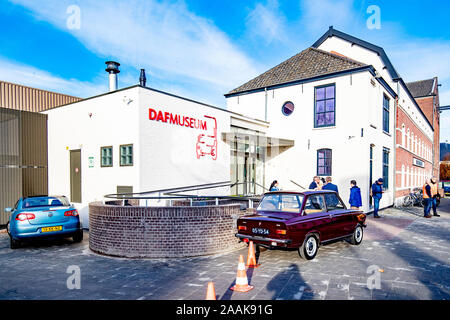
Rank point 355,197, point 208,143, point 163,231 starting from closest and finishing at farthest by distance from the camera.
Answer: point 163,231
point 355,197
point 208,143

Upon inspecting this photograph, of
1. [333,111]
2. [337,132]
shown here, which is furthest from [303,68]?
[337,132]

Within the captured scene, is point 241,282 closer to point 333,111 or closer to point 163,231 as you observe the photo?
point 163,231

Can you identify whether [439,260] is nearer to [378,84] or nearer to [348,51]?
[378,84]

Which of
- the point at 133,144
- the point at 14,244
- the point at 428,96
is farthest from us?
the point at 428,96

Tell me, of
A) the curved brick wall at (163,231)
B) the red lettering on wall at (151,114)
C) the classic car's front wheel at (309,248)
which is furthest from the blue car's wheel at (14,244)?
the classic car's front wheel at (309,248)

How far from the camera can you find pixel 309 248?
6789mm

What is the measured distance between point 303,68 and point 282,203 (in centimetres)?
1244

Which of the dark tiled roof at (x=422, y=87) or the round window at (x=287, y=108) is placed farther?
the dark tiled roof at (x=422, y=87)

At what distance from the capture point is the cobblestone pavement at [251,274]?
4.88m

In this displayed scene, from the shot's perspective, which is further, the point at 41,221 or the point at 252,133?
the point at 252,133

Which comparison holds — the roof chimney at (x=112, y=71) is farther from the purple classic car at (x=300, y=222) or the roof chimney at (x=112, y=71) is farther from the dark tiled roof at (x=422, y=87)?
the dark tiled roof at (x=422, y=87)

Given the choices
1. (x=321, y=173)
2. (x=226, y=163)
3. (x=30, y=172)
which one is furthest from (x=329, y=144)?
(x=30, y=172)

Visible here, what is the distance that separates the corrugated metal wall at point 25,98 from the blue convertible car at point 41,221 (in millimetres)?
8121

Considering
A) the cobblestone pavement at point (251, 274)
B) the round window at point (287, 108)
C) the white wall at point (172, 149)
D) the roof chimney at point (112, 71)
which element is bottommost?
the cobblestone pavement at point (251, 274)
